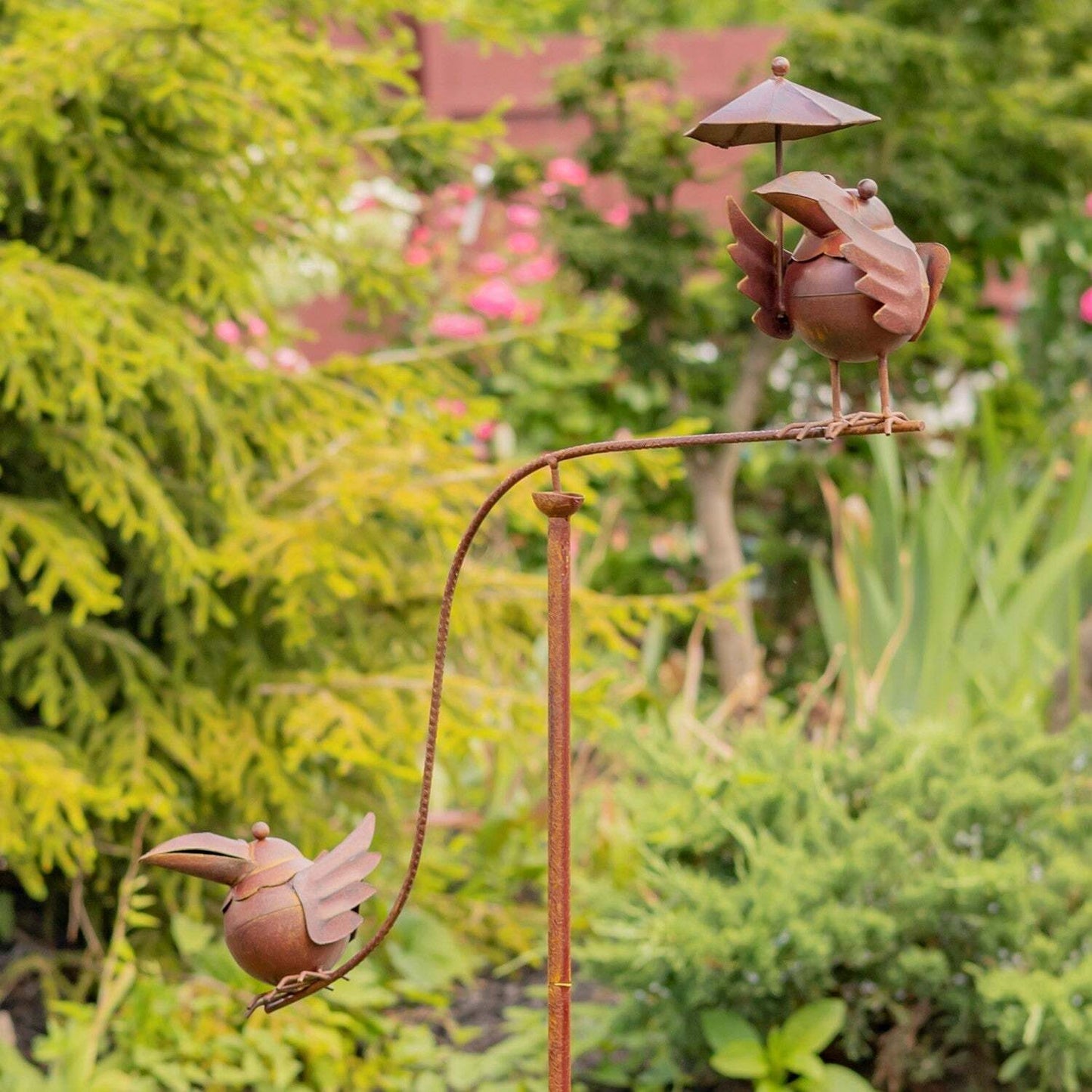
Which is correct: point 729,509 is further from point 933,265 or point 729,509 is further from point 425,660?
point 933,265

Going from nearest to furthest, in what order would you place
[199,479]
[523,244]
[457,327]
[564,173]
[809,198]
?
[809,198], [199,479], [564,173], [457,327], [523,244]

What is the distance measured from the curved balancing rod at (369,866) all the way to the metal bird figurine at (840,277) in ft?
0.20

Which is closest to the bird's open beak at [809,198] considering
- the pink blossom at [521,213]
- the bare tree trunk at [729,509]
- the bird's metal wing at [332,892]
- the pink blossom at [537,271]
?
the bird's metal wing at [332,892]

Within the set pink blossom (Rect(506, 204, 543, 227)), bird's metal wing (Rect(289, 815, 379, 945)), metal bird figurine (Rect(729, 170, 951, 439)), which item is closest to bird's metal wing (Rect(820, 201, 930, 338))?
metal bird figurine (Rect(729, 170, 951, 439))

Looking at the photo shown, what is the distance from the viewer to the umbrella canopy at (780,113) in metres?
1.00

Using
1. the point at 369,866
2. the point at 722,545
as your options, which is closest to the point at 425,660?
the point at 722,545

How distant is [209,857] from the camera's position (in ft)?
3.57

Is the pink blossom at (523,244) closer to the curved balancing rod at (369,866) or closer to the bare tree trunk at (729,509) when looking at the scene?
the bare tree trunk at (729,509)

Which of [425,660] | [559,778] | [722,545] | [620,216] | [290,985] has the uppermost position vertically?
[559,778]

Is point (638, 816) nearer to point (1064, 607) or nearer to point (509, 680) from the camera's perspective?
point (509, 680)

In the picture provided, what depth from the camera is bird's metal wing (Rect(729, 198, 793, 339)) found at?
1.07 metres

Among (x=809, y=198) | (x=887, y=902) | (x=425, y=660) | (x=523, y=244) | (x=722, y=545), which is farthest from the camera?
(x=523, y=244)

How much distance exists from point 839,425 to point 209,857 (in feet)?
1.90

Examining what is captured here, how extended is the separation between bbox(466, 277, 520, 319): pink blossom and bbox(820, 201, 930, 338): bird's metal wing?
339cm
